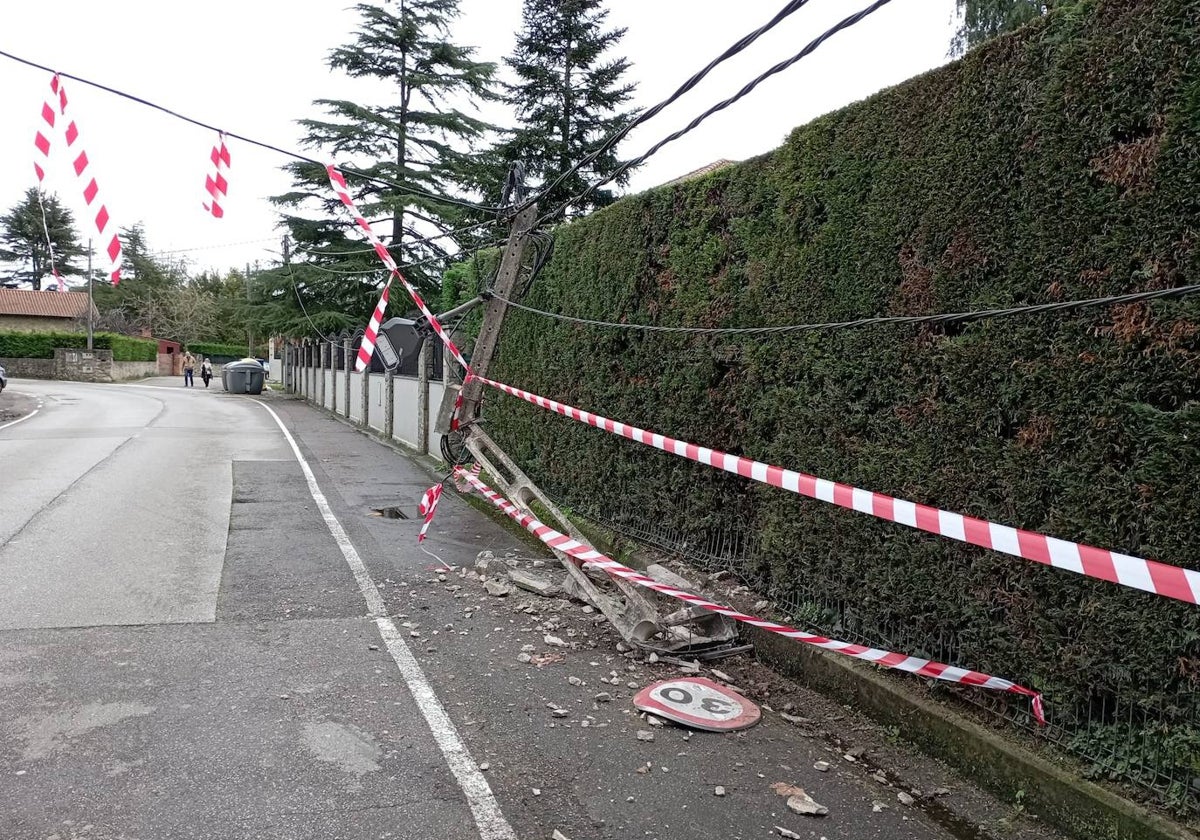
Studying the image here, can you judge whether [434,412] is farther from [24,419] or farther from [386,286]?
[24,419]

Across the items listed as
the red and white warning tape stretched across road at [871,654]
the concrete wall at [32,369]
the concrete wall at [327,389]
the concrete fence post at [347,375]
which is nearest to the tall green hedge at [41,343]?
the concrete wall at [32,369]

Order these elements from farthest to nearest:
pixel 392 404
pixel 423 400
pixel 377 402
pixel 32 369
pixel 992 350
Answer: pixel 32 369 < pixel 377 402 < pixel 392 404 < pixel 423 400 < pixel 992 350

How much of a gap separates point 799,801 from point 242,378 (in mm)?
41216

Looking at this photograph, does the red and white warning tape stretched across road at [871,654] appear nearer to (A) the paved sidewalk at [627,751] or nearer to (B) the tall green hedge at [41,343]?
(A) the paved sidewalk at [627,751]

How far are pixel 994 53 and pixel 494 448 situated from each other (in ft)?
18.9

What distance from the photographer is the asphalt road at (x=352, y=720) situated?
10.8ft

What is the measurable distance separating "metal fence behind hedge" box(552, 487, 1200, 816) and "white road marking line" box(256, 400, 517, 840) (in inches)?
96.4

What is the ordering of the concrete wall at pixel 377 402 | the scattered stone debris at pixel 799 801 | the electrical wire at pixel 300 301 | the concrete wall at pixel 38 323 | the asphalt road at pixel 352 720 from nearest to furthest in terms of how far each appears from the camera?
the asphalt road at pixel 352 720
the scattered stone debris at pixel 799 801
the concrete wall at pixel 377 402
the electrical wire at pixel 300 301
the concrete wall at pixel 38 323

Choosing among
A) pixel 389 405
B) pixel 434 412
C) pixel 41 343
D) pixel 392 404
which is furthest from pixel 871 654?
pixel 41 343

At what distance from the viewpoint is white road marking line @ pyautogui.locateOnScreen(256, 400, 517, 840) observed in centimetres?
326

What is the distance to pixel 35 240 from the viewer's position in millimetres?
71875

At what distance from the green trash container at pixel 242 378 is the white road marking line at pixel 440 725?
36086mm

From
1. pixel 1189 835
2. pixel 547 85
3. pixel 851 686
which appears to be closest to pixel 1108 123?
pixel 1189 835

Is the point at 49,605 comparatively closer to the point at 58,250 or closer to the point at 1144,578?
the point at 1144,578
